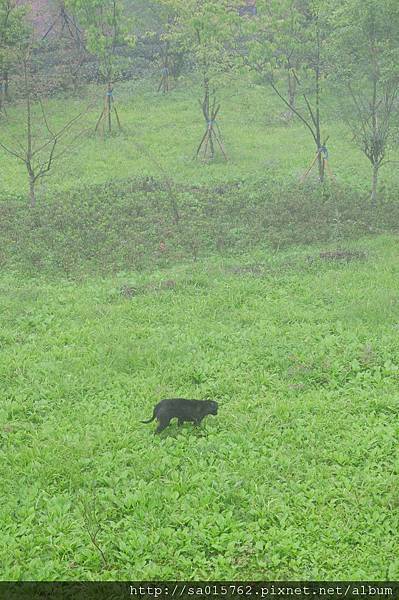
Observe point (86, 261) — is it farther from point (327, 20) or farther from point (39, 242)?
point (327, 20)

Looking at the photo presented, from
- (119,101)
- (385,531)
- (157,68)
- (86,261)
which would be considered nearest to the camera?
(385,531)

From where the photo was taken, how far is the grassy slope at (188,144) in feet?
70.6

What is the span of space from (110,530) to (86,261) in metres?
9.65

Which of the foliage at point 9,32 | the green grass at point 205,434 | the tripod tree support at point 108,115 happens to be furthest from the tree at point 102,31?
the green grass at point 205,434

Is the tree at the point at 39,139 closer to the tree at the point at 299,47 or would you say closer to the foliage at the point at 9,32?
the foliage at the point at 9,32

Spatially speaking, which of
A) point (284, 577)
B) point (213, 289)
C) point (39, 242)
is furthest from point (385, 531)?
point (39, 242)

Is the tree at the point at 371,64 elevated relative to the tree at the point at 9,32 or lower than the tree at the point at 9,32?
lower

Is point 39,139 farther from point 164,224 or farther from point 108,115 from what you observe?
point 164,224

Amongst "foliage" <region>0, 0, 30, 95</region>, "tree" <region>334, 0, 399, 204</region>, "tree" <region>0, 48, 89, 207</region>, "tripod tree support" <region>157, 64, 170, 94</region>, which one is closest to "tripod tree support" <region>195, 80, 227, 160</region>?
"tree" <region>0, 48, 89, 207</region>

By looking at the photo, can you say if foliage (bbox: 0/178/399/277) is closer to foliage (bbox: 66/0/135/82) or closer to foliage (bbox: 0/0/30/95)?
foliage (bbox: 66/0/135/82)

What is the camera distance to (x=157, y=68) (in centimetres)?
3578

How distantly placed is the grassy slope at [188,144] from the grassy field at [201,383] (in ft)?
8.80

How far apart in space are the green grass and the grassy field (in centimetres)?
2

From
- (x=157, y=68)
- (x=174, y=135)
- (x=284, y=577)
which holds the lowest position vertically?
(x=284, y=577)
